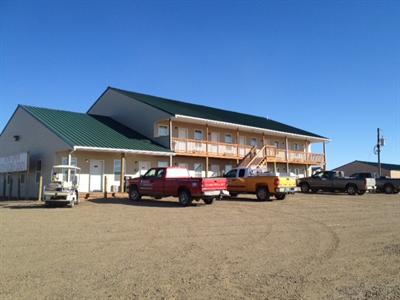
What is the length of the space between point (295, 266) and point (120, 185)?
64.9 feet

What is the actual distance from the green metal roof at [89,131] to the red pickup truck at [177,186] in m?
4.49

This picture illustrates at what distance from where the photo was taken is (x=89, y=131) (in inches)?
1064

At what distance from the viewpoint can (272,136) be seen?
133 feet

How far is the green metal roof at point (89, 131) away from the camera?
977 inches

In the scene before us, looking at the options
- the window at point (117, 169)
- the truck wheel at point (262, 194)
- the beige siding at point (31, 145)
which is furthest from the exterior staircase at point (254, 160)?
the beige siding at point (31, 145)

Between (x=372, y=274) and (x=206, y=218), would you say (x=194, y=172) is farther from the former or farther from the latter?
(x=372, y=274)

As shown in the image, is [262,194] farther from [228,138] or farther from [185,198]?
[228,138]

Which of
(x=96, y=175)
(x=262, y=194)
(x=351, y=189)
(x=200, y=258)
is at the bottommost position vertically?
(x=200, y=258)

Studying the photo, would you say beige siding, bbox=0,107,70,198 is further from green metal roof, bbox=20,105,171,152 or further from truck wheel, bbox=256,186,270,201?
truck wheel, bbox=256,186,270,201

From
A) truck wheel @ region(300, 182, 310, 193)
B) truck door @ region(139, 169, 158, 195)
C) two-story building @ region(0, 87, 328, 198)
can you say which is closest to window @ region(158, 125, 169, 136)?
two-story building @ region(0, 87, 328, 198)

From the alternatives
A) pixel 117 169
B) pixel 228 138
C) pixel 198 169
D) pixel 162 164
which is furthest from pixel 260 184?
pixel 228 138

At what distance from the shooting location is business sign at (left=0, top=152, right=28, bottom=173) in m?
26.2

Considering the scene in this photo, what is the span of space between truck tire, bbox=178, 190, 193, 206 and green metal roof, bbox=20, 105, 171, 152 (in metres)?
7.27

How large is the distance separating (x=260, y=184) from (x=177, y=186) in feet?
18.3
